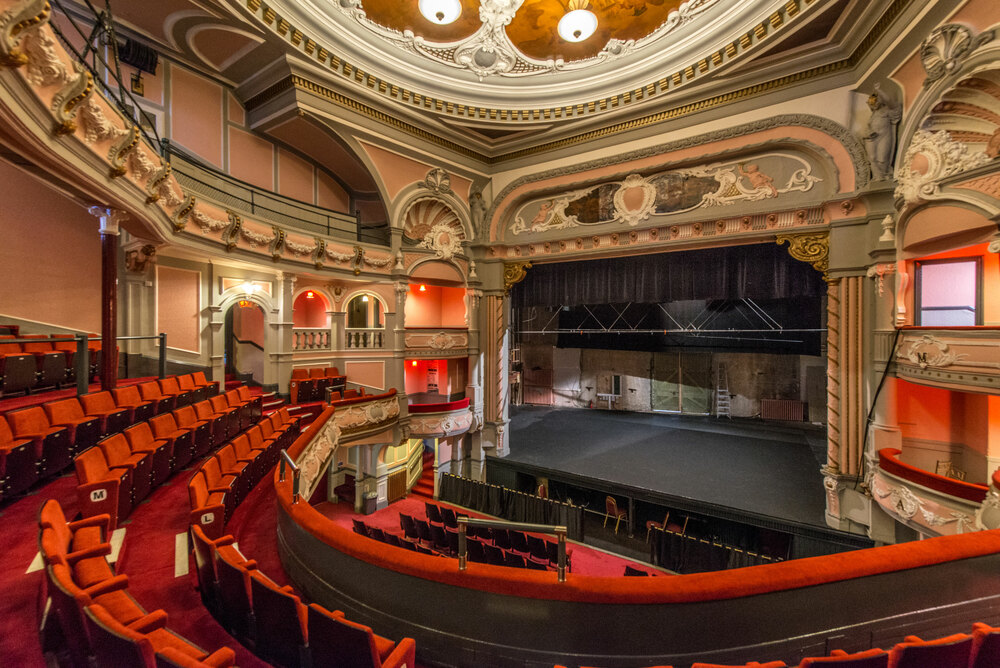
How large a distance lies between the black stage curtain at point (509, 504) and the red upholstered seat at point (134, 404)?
719 centimetres

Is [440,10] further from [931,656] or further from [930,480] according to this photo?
[930,480]

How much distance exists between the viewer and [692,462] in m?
9.45

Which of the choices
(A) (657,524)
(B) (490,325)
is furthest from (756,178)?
(A) (657,524)

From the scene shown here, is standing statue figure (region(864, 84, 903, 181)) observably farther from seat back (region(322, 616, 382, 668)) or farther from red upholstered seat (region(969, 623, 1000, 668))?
seat back (region(322, 616, 382, 668))

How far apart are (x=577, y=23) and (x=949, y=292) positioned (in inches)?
326

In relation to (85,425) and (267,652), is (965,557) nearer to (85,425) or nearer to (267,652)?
(267,652)

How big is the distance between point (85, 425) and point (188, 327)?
14.4 ft

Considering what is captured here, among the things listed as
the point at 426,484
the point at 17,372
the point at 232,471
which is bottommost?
the point at 426,484

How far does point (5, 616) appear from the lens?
2123mm

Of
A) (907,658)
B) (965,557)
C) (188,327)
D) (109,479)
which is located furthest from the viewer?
(188,327)

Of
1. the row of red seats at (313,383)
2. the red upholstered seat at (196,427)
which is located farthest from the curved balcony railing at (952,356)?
the row of red seats at (313,383)

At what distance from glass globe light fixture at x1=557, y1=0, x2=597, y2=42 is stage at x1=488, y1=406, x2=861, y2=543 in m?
9.40

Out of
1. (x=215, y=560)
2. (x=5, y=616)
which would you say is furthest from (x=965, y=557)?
(x=5, y=616)

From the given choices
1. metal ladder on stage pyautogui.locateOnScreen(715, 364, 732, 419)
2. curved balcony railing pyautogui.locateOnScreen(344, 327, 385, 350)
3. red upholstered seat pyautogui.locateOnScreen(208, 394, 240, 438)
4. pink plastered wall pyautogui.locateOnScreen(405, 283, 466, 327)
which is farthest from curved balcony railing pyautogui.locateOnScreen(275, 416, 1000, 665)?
metal ladder on stage pyautogui.locateOnScreen(715, 364, 732, 419)
